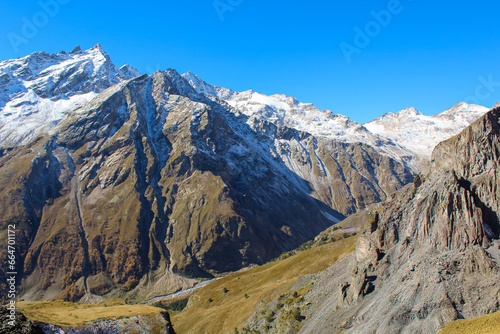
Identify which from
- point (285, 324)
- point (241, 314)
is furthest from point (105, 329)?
point (241, 314)

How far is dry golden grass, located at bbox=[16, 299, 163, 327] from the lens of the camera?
4855 cm

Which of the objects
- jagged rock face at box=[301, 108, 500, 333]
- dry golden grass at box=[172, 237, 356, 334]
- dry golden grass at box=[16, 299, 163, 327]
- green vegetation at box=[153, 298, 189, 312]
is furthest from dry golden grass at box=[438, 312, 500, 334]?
green vegetation at box=[153, 298, 189, 312]

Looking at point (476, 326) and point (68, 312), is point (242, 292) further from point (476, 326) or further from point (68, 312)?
point (476, 326)

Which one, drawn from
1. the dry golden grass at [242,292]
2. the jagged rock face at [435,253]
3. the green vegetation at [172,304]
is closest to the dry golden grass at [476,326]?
the jagged rock face at [435,253]

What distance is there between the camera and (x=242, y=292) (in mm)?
119562

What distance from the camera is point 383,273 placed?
183ft

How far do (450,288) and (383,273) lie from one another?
11772 millimetres

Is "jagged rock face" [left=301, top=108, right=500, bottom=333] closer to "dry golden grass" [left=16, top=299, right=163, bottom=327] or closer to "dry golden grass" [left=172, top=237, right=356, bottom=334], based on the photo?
"dry golden grass" [left=172, top=237, right=356, bottom=334]

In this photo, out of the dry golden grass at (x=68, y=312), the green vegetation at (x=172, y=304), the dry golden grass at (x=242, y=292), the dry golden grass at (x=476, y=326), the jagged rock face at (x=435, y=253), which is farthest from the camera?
the green vegetation at (x=172, y=304)

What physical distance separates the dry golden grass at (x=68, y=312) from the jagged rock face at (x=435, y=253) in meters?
33.6

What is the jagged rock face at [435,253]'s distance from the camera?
1743 inches

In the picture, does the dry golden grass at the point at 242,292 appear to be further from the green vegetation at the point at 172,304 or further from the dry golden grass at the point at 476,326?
the green vegetation at the point at 172,304

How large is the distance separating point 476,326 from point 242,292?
94.3 meters

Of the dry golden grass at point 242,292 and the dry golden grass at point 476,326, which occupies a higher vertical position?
the dry golden grass at point 242,292
